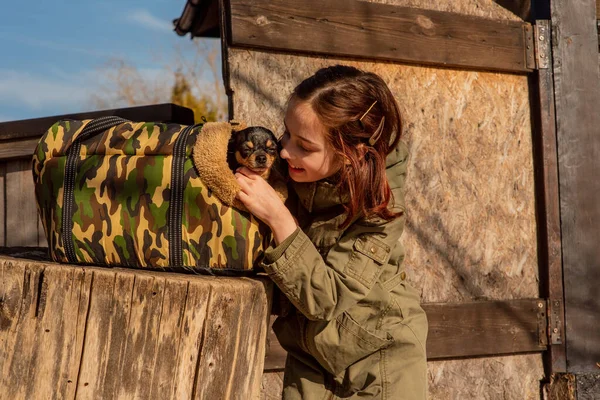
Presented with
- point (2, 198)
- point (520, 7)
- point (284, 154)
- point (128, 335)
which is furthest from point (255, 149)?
point (520, 7)

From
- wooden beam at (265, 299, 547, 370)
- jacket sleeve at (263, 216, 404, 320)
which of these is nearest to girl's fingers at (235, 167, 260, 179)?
jacket sleeve at (263, 216, 404, 320)

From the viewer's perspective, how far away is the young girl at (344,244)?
2.08 meters

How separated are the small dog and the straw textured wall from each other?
6.56 feet

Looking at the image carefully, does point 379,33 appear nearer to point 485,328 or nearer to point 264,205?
point 485,328

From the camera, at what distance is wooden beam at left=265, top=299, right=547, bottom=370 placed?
415 cm

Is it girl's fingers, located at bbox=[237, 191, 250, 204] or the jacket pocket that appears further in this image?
the jacket pocket

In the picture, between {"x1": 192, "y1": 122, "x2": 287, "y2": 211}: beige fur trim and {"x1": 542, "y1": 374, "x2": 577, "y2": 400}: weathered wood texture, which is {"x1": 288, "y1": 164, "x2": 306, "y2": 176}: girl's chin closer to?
{"x1": 192, "y1": 122, "x2": 287, "y2": 211}: beige fur trim

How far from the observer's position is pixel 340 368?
227 cm

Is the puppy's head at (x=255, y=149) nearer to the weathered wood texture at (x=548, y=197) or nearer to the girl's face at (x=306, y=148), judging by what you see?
the girl's face at (x=306, y=148)

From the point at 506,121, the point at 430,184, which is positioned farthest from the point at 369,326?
the point at 506,121

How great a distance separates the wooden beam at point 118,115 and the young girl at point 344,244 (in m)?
1.83

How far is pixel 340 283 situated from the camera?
210cm

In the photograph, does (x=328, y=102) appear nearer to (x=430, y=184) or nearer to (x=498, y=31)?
(x=430, y=184)

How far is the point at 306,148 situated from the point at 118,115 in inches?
84.8
